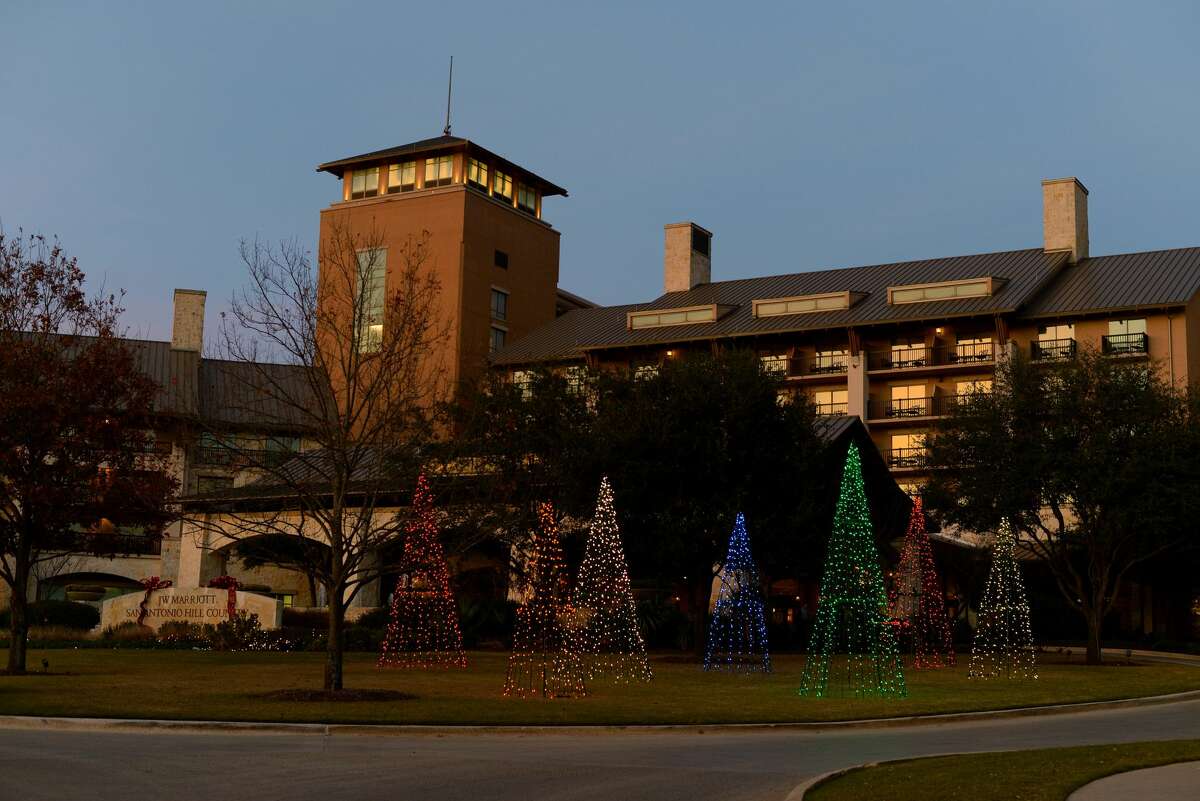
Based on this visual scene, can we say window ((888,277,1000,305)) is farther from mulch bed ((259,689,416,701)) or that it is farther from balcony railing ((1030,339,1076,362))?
mulch bed ((259,689,416,701))

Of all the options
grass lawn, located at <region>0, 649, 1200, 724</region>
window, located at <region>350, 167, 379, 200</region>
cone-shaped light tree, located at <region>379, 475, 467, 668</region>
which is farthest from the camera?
window, located at <region>350, 167, 379, 200</region>

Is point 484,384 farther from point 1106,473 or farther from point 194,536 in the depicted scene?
point 1106,473

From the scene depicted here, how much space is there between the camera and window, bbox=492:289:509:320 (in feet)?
299

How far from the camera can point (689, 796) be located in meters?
13.4

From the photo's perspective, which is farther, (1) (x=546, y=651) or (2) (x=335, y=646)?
(1) (x=546, y=651)

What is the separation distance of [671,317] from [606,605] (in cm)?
4965

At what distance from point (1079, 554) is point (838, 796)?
49.7 m

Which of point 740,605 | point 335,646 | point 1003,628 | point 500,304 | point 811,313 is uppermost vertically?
point 500,304

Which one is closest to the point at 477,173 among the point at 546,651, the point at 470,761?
the point at 546,651

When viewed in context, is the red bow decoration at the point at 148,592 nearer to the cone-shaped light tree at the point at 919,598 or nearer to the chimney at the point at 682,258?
the cone-shaped light tree at the point at 919,598

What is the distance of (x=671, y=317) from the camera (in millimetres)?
83688

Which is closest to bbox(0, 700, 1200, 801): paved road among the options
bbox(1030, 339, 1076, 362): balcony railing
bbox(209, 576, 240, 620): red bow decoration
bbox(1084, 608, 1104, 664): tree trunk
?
bbox(1084, 608, 1104, 664): tree trunk

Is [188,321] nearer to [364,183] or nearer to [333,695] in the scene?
[364,183]

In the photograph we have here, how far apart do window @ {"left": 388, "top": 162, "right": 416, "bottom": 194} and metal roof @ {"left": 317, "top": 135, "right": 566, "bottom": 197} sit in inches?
35.7
